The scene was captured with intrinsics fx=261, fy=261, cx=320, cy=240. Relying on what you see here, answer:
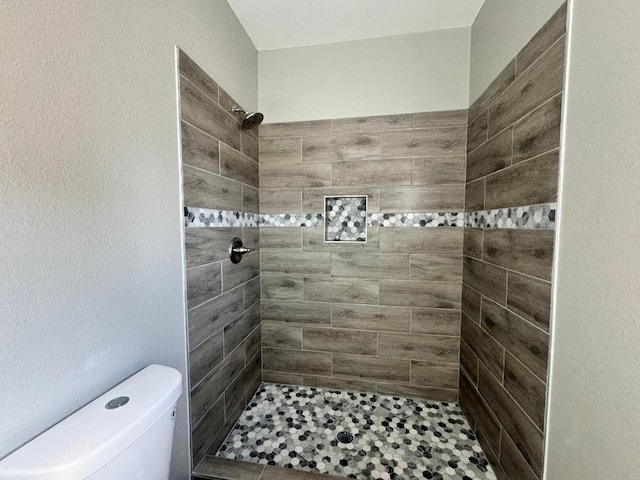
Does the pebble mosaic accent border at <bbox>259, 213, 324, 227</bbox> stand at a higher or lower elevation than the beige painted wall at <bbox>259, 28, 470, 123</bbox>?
lower

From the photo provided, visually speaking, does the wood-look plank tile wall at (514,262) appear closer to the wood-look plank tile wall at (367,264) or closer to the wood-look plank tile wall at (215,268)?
the wood-look plank tile wall at (367,264)

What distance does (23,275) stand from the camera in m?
0.61

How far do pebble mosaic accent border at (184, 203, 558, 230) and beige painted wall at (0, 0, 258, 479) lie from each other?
275 mm

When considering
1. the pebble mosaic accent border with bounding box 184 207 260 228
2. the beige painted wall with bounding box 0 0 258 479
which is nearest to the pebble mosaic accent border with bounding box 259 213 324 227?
the pebble mosaic accent border with bounding box 184 207 260 228

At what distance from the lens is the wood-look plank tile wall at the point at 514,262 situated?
94cm

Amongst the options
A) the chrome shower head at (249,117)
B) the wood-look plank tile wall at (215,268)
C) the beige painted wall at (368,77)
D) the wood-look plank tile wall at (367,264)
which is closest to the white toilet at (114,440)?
the wood-look plank tile wall at (215,268)

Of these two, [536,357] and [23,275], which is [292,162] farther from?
[536,357]

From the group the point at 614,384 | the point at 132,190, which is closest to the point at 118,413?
the point at 132,190

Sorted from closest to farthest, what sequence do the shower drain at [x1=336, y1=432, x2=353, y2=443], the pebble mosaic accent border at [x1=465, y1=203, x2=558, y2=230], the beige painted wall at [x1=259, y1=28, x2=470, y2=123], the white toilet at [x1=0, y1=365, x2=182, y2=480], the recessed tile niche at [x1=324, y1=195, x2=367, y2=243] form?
the white toilet at [x1=0, y1=365, x2=182, y2=480] → the pebble mosaic accent border at [x1=465, y1=203, x2=558, y2=230] → the shower drain at [x1=336, y1=432, x2=353, y2=443] → the beige painted wall at [x1=259, y1=28, x2=470, y2=123] → the recessed tile niche at [x1=324, y1=195, x2=367, y2=243]

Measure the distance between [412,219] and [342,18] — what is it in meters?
1.31

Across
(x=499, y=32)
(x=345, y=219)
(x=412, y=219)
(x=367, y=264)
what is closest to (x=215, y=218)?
(x=345, y=219)

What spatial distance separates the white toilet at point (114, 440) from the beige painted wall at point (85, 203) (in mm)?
59

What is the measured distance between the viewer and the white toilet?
54cm

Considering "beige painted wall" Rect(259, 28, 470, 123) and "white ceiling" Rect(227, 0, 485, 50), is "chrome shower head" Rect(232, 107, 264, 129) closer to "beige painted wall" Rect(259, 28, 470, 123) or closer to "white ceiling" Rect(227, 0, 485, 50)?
"beige painted wall" Rect(259, 28, 470, 123)
